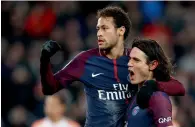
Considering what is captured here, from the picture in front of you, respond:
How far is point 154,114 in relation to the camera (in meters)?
4.99

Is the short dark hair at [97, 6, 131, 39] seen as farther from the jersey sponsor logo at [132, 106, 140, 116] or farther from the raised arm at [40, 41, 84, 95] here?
the jersey sponsor logo at [132, 106, 140, 116]

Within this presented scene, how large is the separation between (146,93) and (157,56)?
17.8 inches

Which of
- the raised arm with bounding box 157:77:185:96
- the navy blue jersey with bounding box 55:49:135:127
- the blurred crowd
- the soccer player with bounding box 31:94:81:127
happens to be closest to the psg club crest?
the raised arm with bounding box 157:77:185:96

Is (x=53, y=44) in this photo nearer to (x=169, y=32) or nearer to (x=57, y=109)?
(x=57, y=109)

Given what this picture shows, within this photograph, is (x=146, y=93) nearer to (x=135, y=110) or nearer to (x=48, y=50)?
(x=135, y=110)

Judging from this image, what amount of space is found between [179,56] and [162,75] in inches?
241

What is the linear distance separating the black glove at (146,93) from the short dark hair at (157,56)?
28 centimetres

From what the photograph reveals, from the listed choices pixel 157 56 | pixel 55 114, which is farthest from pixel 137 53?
pixel 55 114

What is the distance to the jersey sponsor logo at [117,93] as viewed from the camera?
18.5ft

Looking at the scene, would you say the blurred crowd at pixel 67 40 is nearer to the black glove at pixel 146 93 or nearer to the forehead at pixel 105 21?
the forehead at pixel 105 21

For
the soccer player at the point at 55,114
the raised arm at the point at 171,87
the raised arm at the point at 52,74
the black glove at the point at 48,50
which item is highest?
the black glove at the point at 48,50

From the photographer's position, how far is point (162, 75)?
5422mm

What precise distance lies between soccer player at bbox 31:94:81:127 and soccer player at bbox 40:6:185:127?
3235 mm

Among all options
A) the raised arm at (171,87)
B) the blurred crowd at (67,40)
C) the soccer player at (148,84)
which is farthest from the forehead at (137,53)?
the blurred crowd at (67,40)
